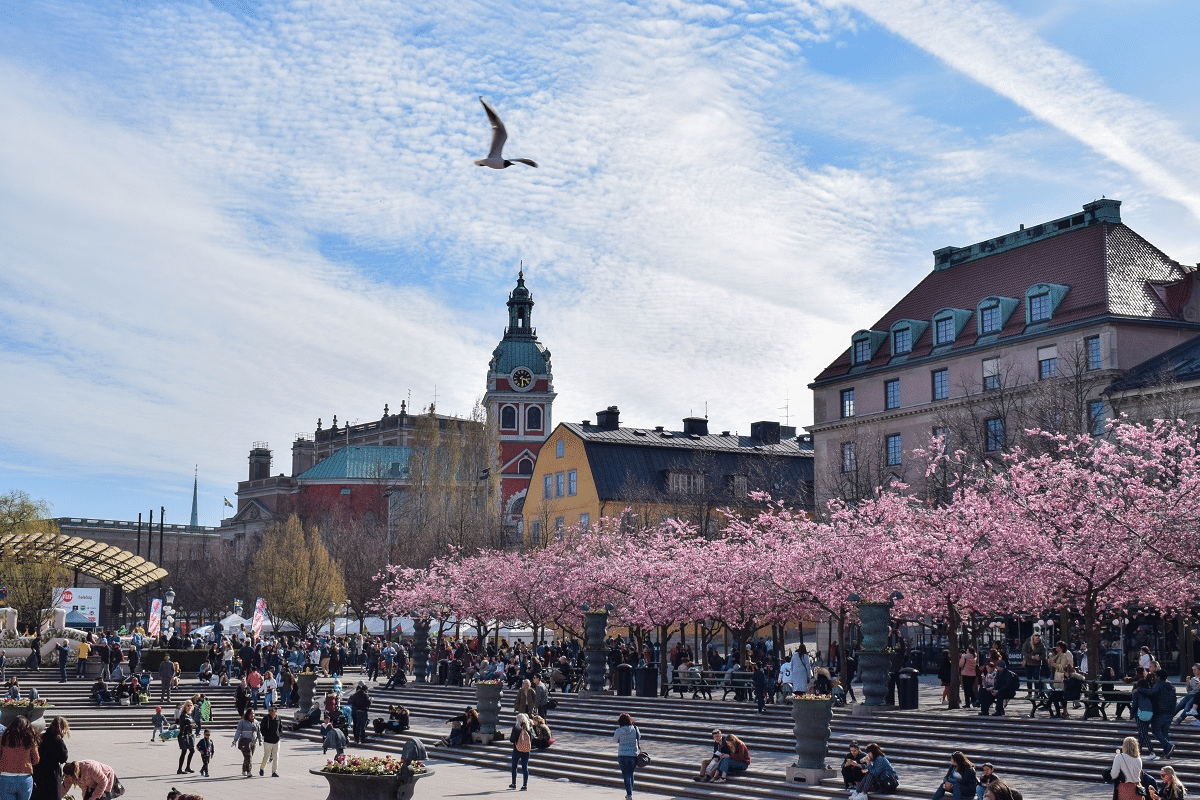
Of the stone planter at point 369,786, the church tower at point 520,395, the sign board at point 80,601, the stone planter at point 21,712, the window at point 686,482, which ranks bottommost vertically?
the stone planter at point 369,786

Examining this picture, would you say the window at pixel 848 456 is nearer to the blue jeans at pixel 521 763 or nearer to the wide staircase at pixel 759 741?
the wide staircase at pixel 759 741

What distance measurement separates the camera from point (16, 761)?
1483cm

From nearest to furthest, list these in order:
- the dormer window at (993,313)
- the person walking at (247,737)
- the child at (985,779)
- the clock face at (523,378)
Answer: the child at (985,779)
the person walking at (247,737)
the dormer window at (993,313)
the clock face at (523,378)

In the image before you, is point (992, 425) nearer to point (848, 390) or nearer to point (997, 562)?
point (848, 390)

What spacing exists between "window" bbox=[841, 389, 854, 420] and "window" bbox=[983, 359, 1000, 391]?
29.8ft

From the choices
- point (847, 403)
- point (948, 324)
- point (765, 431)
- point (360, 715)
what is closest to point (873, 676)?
point (360, 715)

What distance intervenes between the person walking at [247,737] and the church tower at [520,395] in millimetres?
82601

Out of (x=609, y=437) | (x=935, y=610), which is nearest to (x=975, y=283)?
(x=609, y=437)

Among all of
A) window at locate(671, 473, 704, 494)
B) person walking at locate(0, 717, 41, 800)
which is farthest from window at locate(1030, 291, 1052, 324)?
person walking at locate(0, 717, 41, 800)

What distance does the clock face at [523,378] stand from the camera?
121250 mm

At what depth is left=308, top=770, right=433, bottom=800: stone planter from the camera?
19.6 metres

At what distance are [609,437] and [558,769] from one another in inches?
1889

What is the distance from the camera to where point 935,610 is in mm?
37938

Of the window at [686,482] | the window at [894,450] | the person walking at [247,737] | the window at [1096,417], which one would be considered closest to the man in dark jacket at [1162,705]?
the person walking at [247,737]
